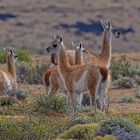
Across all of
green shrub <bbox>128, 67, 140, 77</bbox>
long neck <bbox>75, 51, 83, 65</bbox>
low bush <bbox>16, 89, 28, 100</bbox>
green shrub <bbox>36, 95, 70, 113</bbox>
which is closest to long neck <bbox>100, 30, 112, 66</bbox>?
long neck <bbox>75, 51, 83, 65</bbox>

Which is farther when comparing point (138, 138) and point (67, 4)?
point (67, 4)

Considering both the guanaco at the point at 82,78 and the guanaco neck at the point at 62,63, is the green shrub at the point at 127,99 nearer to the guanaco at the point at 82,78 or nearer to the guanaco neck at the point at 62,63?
the guanaco neck at the point at 62,63

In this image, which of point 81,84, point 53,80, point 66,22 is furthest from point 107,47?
point 66,22

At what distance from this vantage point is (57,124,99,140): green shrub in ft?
36.9

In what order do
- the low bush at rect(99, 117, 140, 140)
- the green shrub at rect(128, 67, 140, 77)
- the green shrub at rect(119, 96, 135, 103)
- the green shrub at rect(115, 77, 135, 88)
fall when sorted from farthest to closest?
the green shrub at rect(128, 67, 140, 77), the green shrub at rect(115, 77, 135, 88), the green shrub at rect(119, 96, 135, 103), the low bush at rect(99, 117, 140, 140)

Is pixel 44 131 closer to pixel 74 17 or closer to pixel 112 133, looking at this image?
pixel 112 133

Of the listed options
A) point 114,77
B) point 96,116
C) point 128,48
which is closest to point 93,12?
point 128,48

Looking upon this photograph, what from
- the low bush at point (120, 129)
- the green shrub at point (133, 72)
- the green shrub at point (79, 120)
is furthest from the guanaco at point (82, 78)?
the green shrub at point (133, 72)

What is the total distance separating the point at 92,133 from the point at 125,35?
57.8 metres

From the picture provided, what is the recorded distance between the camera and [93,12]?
75.9m

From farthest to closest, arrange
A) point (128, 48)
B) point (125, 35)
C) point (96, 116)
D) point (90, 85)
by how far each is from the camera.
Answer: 1. point (125, 35)
2. point (128, 48)
3. point (90, 85)
4. point (96, 116)

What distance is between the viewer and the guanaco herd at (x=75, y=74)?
581 inches

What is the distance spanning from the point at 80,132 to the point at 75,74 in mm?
3817

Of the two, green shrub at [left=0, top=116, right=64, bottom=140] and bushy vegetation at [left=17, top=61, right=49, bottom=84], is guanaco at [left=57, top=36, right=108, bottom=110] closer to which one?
green shrub at [left=0, top=116, right=64, bottom=140]
